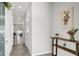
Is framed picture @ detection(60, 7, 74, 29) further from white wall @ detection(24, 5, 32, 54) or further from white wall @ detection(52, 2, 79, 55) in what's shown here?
white wall @ detection(24, 5, 32, 54)

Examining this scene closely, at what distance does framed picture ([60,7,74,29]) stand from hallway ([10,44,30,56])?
96 centimetres

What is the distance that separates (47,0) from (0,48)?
137cm

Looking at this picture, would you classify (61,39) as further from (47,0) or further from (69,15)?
(47,0)

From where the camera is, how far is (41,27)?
237 cm

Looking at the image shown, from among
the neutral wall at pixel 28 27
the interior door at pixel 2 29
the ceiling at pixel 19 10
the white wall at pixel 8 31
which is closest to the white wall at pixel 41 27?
the neutral wall at pixel 28 27

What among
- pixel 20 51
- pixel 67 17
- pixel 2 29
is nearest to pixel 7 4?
pixel 2 29

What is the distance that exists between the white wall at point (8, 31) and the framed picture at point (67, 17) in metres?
1.10

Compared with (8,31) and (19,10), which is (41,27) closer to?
(19,10)

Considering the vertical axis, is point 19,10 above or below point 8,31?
above

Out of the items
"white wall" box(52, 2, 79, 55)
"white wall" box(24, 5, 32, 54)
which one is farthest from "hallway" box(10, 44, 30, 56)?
"white wall" box(52, 2, 79, 55)

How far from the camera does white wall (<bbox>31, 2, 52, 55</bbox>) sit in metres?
2.31

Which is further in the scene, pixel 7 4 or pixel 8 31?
pixel 8 31

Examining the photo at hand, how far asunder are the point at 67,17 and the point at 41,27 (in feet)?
1.93

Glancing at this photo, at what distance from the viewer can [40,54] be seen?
227cm
